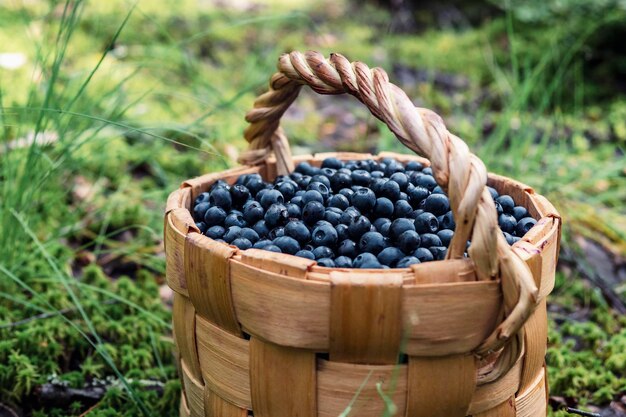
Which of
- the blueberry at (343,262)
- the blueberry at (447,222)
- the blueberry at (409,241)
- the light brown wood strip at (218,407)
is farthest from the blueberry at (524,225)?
the light brown wood strip at (218,407)

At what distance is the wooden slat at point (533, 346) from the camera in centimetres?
105

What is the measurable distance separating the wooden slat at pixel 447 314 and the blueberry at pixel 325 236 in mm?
225

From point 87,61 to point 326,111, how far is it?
1.26 metres

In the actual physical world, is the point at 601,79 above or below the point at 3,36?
below

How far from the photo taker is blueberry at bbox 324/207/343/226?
1.14 metres

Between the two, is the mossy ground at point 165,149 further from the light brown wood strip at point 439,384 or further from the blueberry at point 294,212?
the light brown wood strip at point 439,384

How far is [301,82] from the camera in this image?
1.23 metres

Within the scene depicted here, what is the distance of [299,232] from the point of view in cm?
109

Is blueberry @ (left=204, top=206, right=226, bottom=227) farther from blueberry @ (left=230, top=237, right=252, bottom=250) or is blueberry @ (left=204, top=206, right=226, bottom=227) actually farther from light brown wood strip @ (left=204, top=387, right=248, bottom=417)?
light brown wood strip @ (left=204, top=387, right=248, bottom=417)

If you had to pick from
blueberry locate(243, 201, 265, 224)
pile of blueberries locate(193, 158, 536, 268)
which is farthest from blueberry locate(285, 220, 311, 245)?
blueberry locate(243, 201, 265, 224)

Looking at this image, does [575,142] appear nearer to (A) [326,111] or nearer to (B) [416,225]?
(A) [326,111]

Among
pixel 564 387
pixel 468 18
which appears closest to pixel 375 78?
pixel 564 387

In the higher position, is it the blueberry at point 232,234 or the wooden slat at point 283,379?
the blueberry at point 232,234

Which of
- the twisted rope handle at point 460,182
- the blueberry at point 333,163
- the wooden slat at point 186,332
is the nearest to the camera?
the twisted rope handle at point 460,182
